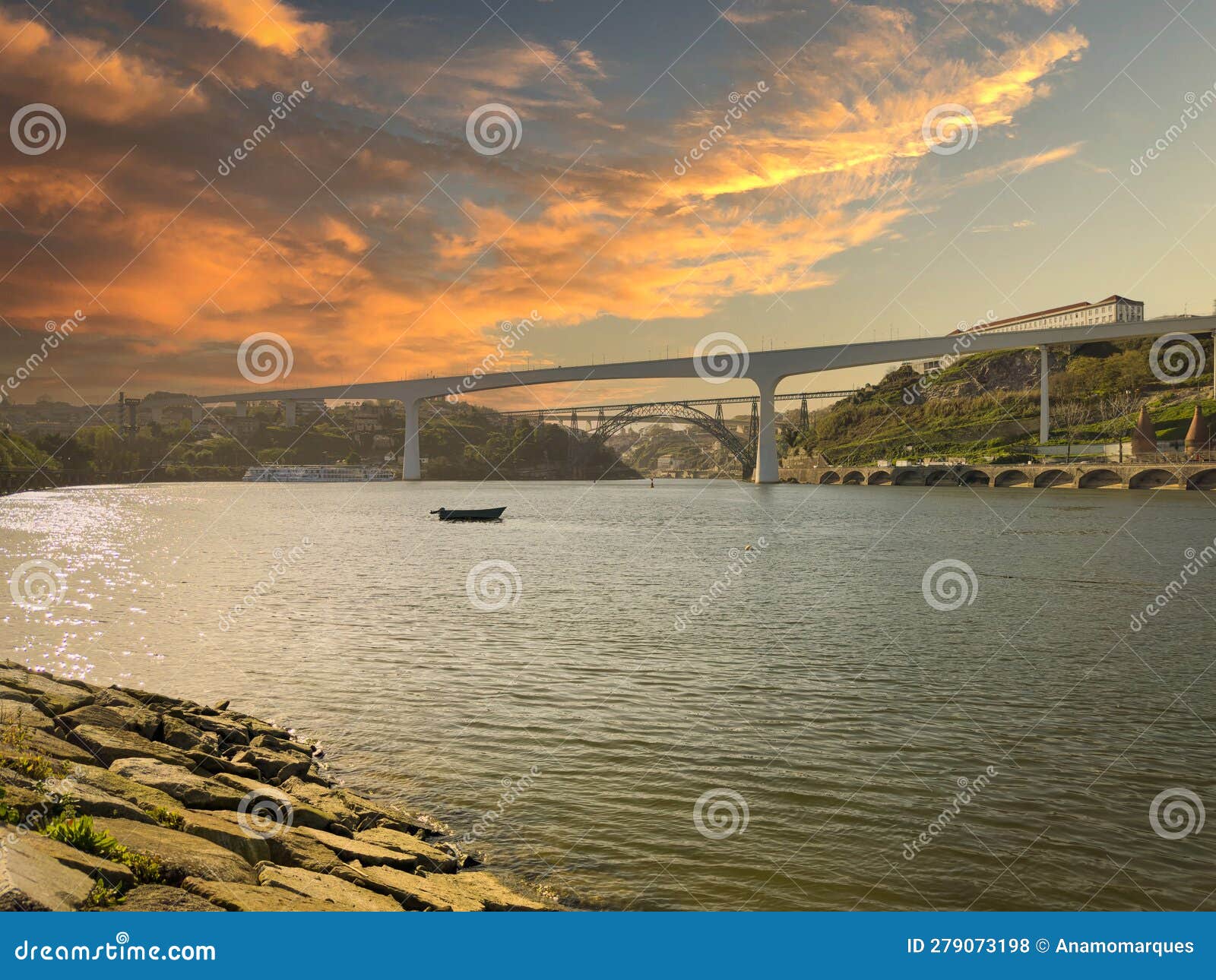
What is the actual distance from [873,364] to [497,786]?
110 m

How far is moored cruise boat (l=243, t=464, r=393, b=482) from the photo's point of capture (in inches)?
6481

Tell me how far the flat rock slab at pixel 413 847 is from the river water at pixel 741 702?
1.66ft

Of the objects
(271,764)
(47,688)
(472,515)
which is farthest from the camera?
(472,515)

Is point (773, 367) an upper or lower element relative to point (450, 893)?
upper

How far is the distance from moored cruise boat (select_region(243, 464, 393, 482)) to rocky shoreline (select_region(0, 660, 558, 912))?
6398 inches

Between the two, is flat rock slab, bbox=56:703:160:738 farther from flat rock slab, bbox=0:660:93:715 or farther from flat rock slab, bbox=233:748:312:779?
flat rock slab, bbox=233:748:312:779

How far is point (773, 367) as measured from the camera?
114 metres

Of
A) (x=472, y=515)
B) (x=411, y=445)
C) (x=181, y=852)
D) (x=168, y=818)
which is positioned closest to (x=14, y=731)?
(x=168, y=818)

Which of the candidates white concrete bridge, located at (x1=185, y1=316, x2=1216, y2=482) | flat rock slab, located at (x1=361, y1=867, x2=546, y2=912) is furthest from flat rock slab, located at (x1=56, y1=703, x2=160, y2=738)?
white concrete bridge, located at (x1=185, y1=316, x2=1216, y2=482)

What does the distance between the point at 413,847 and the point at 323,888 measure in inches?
61.6

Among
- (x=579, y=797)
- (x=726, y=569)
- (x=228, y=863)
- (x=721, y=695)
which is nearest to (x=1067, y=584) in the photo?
(x=726, y=569)

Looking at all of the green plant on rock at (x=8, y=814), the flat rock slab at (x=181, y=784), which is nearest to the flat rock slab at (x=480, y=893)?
the flat rock slab at (x=181, y=784)

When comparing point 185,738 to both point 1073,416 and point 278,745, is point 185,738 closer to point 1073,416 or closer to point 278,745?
point 278,745

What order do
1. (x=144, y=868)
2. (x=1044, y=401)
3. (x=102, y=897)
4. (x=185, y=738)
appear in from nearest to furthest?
(x=102, y=897)
(x=144, y=868)
(x=185, y=738)
(x=1044, y=401)
